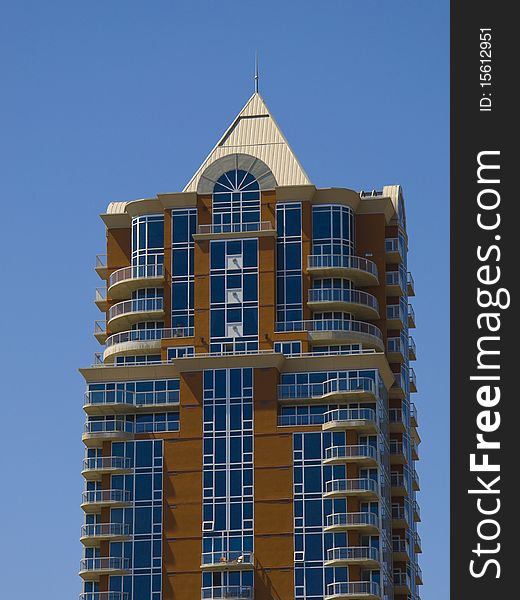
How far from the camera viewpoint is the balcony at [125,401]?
137 metres

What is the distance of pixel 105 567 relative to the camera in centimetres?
13300

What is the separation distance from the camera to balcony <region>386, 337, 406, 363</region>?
14400 cm

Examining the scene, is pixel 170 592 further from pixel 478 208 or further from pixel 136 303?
pixel 478 208

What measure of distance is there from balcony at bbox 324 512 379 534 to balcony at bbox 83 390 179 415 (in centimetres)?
1586

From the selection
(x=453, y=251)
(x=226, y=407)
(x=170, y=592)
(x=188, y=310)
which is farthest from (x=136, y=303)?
(x=453, y=251)

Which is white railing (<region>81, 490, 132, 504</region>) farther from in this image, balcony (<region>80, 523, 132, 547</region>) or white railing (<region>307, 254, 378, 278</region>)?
white railing (<region>307, 254, 378, 278</region>)

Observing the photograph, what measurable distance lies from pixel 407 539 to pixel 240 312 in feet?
75.6

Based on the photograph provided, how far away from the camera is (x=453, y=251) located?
7569 centimetres

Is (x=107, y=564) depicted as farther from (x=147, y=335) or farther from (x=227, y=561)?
(x=147, y=335)

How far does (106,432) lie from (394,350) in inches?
981

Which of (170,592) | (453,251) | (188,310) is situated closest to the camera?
(453,251)

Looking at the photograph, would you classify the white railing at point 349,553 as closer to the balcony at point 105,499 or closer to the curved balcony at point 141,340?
the balcony at point 105,499

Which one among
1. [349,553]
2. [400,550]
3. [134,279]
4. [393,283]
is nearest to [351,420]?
[349,553]

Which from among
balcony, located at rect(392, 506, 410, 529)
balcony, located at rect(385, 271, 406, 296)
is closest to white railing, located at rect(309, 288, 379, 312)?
balcony, located at rect(385, 271, 406, 296)
